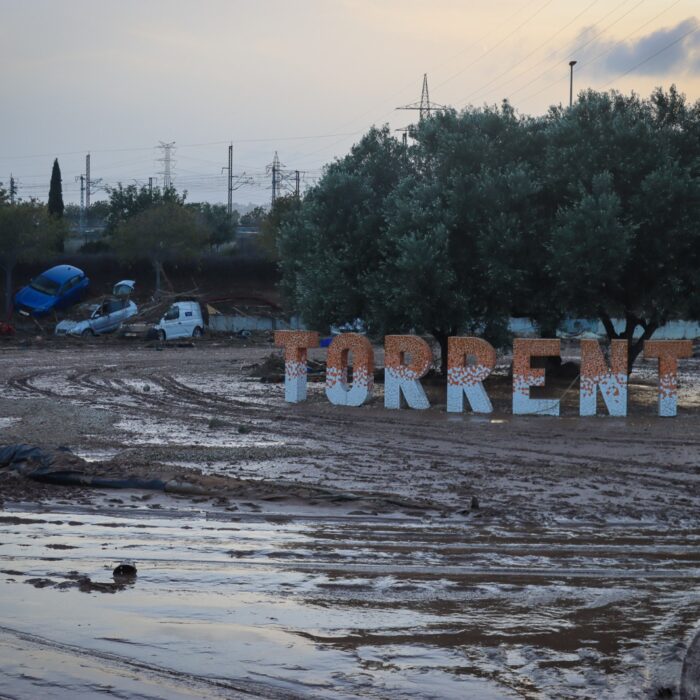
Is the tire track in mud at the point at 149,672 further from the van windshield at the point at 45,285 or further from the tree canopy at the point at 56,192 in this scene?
the tree canopy at the point at 56,192

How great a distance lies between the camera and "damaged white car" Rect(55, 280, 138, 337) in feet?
165

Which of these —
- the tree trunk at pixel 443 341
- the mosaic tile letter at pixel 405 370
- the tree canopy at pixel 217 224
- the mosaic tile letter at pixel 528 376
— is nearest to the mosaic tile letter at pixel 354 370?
the mosaic tile letter at pixel 405 370

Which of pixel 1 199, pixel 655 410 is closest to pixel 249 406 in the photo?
pixel 655 410

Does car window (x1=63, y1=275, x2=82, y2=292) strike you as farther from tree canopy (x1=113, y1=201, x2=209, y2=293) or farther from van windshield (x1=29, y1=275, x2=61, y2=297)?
tree canopy (x1=113, y1=201, x2=209, y2=293)

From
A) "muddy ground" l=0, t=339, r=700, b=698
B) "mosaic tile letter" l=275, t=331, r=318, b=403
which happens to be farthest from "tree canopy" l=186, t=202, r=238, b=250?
"muddy ground" l=0, t=339, r=700, b=698

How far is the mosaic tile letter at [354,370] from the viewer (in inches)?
920

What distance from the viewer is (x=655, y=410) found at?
2314 centimetres

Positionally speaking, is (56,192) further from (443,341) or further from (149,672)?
(149,672)

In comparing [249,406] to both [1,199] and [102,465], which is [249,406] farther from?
[1,199]

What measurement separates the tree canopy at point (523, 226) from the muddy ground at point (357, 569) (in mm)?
6199

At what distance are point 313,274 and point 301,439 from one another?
891cm

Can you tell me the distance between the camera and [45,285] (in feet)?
180

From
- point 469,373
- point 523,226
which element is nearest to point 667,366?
point 469,373

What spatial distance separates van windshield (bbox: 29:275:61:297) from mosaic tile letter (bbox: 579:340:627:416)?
37.7 metres
